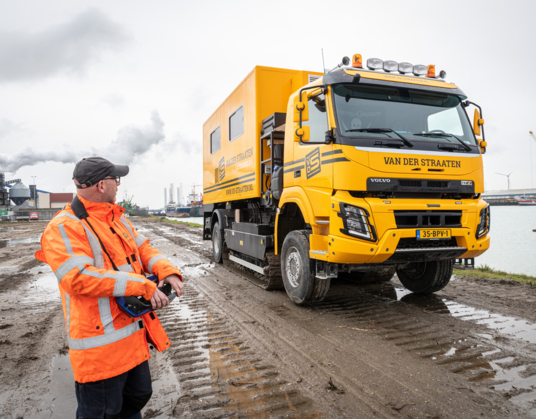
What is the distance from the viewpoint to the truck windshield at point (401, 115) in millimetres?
4742

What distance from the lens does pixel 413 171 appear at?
459 cm

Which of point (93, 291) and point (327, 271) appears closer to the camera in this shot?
point (93, 291)

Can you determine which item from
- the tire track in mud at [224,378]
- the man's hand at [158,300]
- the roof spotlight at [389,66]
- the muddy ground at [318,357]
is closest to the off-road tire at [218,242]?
the muddy ground at [318,357]

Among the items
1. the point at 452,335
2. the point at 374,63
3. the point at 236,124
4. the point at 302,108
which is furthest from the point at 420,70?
the point at 236,124

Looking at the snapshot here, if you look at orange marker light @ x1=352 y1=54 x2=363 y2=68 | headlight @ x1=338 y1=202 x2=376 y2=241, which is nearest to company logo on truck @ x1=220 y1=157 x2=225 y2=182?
orange marker light @ x1=352 y1=54 x2=363 y2=68

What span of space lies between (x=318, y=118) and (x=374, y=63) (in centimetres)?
123

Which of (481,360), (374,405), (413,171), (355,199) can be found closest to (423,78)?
(413,171)

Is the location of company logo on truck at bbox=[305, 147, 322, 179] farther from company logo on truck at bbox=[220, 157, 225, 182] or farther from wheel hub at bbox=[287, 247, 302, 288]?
company logo on truck at bbox=[220, 157, 225, 182]

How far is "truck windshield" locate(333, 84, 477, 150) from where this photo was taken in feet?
15.6

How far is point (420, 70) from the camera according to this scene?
18.0ft

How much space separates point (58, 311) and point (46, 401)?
9.58 feet

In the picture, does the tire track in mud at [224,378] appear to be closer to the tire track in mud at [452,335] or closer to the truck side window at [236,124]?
the tire track in mud at [452,335]

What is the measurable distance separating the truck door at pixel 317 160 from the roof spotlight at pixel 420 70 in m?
1.63

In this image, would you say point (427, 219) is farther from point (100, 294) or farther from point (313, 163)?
point (100, 294)
